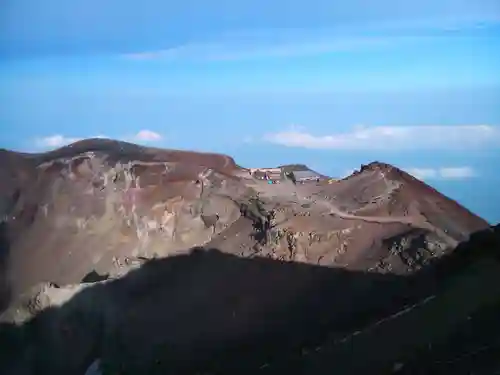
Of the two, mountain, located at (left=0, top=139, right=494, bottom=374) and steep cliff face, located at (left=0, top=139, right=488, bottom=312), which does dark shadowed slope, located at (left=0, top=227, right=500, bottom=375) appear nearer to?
mountain, located at (left=0, top=139, right=494, bottom=374)

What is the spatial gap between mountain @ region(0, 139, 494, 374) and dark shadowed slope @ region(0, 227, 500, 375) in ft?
0.13

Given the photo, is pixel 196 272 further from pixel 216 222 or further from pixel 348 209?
pixel 348 209

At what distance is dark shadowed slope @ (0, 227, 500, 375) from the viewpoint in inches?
498

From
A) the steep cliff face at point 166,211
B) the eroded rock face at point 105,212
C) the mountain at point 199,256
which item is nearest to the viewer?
the mountain at point 199,256

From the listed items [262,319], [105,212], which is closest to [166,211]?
[105,212]

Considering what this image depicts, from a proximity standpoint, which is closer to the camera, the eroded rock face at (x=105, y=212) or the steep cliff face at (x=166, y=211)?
the steep cliff face at (x=166, y=211)

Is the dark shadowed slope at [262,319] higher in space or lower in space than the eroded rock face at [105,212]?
lower

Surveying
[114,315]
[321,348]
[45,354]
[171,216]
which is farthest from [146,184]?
[321,348]

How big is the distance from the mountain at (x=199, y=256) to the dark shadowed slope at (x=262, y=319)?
4cm

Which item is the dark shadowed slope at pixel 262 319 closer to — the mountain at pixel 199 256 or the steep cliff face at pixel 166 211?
the mountain at pixel 199 256

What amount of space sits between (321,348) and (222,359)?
2669 mm

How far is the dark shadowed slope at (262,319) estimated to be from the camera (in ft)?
41.5

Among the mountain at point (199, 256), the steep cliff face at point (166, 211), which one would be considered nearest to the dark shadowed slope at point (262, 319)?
the mountain at point (199, 256)

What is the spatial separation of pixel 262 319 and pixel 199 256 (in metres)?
3.07
